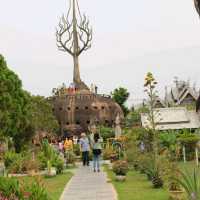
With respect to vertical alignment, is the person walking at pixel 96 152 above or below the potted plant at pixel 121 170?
above

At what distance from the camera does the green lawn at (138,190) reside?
14.4 metres

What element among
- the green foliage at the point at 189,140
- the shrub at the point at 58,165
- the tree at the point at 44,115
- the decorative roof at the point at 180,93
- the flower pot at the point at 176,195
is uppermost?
the decorative roof at the point at 180,93

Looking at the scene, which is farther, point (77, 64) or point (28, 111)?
point (77, 64)

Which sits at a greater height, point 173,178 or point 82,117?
point 82,117

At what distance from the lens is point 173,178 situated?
43.2 ft

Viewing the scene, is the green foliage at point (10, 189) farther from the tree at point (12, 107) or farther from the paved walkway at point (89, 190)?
the tree at point (12, 107)

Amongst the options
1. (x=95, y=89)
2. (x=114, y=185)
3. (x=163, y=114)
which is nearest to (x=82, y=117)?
(x=95, y=89)

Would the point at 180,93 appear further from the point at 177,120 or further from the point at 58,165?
the point at 58,165

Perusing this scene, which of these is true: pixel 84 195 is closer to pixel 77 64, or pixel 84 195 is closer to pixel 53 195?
pixel 53 195

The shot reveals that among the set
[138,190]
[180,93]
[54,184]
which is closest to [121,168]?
[54,184]

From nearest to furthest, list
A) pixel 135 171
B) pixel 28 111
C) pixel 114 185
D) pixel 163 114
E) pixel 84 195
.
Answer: pixel 84 195 → pixel 114 185 → pixel 135 171 → pixel 28 111 → pixel 163 114

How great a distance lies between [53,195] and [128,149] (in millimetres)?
10200

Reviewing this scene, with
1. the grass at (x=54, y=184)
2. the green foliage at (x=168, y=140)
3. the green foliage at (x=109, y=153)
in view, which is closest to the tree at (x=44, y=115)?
the green foliage at (x=109, y=153)

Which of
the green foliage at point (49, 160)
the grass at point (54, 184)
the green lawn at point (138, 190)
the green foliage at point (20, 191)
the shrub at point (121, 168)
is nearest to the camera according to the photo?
the green foliage at point (20, 191)
